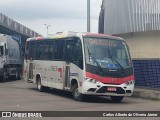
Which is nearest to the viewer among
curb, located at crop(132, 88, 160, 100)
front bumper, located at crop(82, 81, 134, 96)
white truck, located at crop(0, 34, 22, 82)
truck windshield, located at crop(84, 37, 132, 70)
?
front bumper, located at crop(82, 81, 134, 96)

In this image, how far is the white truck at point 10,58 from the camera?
30.9 m

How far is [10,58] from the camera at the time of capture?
33.2 m

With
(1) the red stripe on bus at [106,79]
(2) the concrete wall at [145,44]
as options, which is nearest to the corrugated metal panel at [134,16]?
(2) the concrete wall at [145,44]

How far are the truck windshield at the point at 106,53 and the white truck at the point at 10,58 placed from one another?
1290 centimetres

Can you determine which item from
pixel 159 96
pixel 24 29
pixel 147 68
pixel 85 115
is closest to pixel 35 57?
pixel 147 68

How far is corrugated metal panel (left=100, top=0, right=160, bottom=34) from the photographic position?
25.8 meters

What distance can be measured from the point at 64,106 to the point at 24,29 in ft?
160

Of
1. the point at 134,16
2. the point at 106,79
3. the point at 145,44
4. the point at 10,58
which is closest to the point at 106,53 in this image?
the point at 106,79

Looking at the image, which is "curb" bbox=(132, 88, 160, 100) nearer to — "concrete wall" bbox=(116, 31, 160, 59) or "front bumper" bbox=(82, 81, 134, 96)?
"front bumper" bbox=(82, 81, 134, 96)

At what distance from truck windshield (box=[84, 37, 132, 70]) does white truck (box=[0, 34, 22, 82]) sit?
12.9 meters

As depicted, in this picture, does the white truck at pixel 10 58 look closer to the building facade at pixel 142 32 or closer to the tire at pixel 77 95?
the building facade at pixel 142 32

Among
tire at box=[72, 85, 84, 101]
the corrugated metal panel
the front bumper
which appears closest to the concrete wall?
the corrugated metal panel

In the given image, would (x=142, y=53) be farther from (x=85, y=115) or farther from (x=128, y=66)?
(x=85, y=115)

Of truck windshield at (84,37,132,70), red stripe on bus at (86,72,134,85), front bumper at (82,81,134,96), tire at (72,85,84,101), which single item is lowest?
tire at (72,85,84,101)
